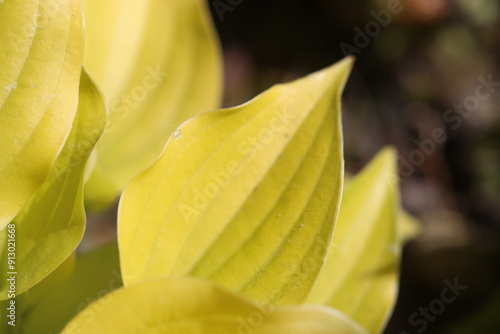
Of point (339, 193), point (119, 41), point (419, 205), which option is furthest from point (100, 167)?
point (419, 205)

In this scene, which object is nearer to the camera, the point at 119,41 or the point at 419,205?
the point at 119,41

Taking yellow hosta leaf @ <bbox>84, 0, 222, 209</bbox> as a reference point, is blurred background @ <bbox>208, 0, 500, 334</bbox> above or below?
below

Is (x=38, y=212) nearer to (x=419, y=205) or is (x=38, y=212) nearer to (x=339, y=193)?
(x=339, y=193)

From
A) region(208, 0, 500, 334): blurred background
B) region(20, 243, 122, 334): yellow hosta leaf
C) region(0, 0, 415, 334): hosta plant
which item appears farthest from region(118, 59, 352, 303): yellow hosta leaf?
region(208, 0, 500, 334): blurred background

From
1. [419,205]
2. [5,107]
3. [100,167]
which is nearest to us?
[5,107]

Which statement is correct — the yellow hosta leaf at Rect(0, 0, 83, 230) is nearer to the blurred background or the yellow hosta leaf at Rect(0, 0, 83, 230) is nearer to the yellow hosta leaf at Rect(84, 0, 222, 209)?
the yellow hosta leaf at Rect(84, 0, 222, 209)

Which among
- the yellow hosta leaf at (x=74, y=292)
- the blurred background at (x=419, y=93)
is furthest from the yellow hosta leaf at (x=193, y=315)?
the blurred background at (x=419, y=93)

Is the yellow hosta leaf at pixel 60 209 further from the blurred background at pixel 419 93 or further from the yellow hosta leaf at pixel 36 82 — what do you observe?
the blurred background at pixel 419 93
